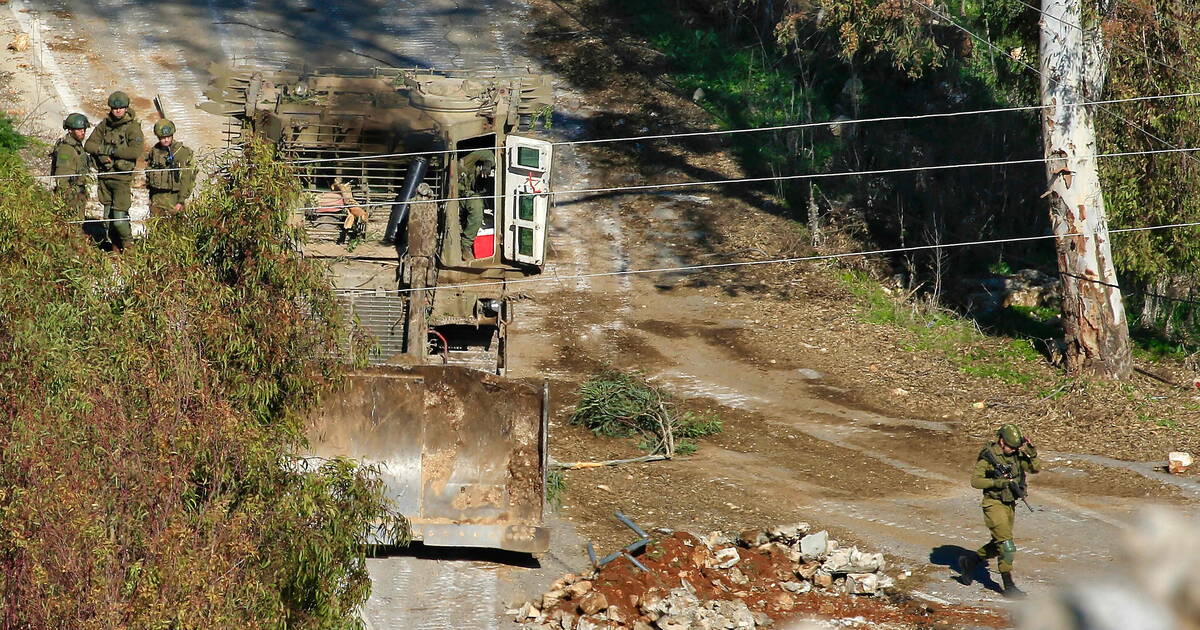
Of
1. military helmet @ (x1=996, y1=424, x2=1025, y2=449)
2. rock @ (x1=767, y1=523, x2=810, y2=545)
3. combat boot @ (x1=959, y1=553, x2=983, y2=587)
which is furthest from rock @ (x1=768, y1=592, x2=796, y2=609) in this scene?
military helmet @ (x1=996, y1=424, x2=1025, y2=449)

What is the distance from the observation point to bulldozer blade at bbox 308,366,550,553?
1007 cm

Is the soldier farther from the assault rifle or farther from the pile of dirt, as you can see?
the pile of dirt

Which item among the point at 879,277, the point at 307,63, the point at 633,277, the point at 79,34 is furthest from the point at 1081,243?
the point at 79,34

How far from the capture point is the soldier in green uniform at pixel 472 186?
45.3 feet

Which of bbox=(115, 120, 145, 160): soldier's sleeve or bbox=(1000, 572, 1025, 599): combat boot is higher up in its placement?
bbox=(115, 120, 145, 160): soldier's sleeve

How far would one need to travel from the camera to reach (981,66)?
22.1 m

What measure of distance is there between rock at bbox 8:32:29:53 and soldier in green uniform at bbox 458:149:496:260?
14176mm

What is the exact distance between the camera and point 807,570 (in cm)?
1012

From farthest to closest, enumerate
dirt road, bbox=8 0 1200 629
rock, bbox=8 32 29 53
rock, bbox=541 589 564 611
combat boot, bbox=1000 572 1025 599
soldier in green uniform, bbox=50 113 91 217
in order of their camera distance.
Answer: rock, bbox=8 32 29 53 < soldier in green uniform, bbox=50 113 91 217 < dirt road, bbox=8 0 1200 629 < combat boot, bbox=1000 572 1025 599 < rock, bbox=541 589 564 611

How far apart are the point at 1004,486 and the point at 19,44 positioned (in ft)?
68.9

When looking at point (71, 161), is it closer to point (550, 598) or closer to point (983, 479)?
point (550, 598)

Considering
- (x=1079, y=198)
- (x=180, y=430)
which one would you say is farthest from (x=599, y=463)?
(x=1079, y=198)

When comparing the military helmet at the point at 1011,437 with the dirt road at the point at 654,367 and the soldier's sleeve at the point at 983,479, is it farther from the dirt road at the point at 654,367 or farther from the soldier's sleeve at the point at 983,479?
the dirt road at the point at 654,367

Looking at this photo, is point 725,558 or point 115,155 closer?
point 725,558
